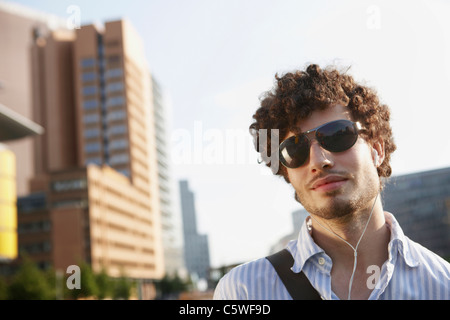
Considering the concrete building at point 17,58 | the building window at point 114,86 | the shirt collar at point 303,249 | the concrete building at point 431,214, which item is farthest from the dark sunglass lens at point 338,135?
the concrete building at point 17,58

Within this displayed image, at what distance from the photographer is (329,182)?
1.80 metres

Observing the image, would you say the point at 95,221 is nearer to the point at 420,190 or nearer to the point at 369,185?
the point at 420,190

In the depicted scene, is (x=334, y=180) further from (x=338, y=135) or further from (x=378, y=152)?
(x=378, y=152)

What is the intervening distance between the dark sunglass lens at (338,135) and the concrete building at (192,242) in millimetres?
128819

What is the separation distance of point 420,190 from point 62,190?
45403 mm

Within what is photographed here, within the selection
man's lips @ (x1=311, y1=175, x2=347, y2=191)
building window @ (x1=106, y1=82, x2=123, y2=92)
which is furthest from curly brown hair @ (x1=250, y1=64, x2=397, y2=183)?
building window @ (x1=106, y1=82, x2=123, y2=92)

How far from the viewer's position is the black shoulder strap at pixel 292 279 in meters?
1.70

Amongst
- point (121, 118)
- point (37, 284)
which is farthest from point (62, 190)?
point (37, 284)

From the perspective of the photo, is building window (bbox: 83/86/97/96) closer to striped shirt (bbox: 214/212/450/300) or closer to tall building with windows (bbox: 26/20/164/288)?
tall building with windows (bbox: 26/20/164/288)

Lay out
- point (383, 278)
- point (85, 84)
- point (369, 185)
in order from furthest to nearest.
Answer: point (85, 84) → point (369, 185) → point (383, 278)

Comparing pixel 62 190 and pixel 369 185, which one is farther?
pixel 62 190

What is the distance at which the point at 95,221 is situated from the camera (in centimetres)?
6562

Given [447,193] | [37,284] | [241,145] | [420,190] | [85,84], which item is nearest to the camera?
[241,145]

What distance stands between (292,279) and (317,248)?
16cm
